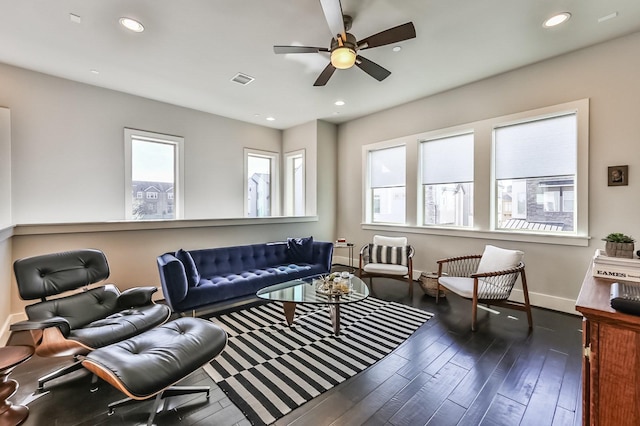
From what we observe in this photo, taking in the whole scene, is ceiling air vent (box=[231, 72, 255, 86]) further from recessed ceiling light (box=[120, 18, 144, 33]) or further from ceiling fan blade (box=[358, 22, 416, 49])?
ceiling fan blade (box=[358, 22, 416, 49])

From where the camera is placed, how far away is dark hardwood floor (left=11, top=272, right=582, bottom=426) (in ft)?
5.62

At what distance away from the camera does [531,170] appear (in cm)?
363

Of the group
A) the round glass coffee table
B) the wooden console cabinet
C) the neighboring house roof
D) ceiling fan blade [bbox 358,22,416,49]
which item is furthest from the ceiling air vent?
the neighboring house roof

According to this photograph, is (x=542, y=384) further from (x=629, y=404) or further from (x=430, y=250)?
(x=430, y=250)

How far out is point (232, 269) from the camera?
3904 millimetres

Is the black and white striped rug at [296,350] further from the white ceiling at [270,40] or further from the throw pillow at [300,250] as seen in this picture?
the white ceiling at [270,40]

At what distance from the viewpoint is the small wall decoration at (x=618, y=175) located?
2.96m

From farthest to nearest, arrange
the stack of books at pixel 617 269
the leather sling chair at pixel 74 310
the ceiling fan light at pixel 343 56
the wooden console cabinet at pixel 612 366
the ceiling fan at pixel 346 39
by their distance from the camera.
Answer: the ceiling fan light at pixel 343 56 < the ceiling fan at pixel 346 39 < the leather sling chair at pixel 74 310 < the stack of books at pixel 617 269 < the wooden console cabinet at pixel 612 366

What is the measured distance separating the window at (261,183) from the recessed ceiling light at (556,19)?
16.0 feet

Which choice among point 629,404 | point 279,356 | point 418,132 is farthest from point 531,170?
point 279,356

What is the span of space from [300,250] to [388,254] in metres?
1.42

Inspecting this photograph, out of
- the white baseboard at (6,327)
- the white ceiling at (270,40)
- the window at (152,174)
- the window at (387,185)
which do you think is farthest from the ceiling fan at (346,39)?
the white baseboard at (6,327)

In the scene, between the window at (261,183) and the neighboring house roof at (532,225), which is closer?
the neighboring house roof at (532,225)

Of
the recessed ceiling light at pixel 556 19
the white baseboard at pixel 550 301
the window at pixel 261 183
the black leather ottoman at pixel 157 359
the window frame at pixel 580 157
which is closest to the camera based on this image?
the black leather ottoman at pixel 157 359
